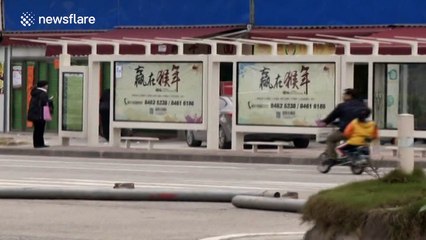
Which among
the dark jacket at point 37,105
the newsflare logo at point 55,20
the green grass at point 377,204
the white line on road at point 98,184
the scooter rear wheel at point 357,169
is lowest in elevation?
the white line on road at point 98,184

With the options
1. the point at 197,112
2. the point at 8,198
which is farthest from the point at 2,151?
the point at 8,198

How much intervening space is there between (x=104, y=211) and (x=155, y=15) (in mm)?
24412

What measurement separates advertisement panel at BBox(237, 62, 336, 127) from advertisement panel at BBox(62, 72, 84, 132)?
4625 mm

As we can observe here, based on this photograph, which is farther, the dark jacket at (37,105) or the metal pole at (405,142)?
the dark jacket at (37,105)

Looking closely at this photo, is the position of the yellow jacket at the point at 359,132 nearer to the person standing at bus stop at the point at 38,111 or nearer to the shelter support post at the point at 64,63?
the person standing at bus stop at the point at 38,111

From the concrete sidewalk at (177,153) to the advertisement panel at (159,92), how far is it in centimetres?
87

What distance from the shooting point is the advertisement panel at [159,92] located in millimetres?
29328

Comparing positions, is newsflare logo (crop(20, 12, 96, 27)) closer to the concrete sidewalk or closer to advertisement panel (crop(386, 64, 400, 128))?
the concrete sidewalk

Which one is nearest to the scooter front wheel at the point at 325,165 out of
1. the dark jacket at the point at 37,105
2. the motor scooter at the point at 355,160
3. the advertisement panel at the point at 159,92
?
the motor scooter at the point at 355,160

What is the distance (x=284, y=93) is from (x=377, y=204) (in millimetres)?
19257

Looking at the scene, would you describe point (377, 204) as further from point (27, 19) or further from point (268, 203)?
point (27, 19)

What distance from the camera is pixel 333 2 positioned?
35750mm

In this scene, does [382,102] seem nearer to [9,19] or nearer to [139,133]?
[139,133]

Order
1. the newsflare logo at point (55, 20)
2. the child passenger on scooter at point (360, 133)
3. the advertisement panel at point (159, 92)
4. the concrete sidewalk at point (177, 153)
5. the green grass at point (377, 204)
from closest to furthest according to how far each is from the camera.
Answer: the green grass at point (377, 204) < the child passenger on scooter at point (360, 133) < the concrete sidewalk at point (177, 153) < the advertisement panel at point (159, 92) < the newsflare logo at point (55, 20)
